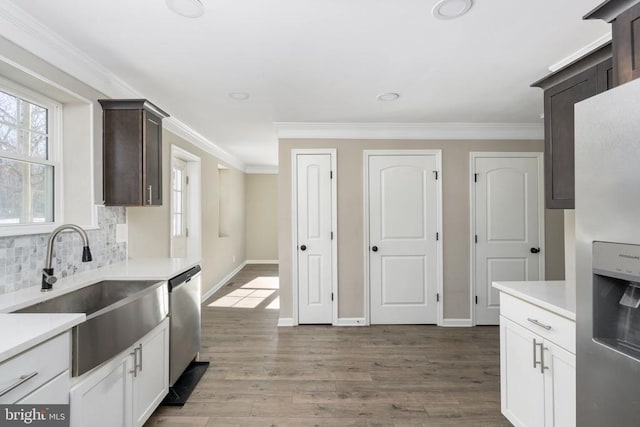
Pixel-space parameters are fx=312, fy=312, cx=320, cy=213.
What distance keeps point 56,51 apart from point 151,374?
2059 millimetres

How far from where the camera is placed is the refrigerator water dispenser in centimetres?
103

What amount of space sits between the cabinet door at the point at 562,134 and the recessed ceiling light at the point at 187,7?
201cm

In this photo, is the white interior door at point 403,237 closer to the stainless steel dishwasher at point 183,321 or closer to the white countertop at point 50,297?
the stainless steel dishwasher at point 183,321

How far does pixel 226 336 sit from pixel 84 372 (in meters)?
2.13

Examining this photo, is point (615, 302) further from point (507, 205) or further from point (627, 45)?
point (507, 205)

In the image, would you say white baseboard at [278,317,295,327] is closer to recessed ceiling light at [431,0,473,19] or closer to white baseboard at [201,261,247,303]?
white baseboard at [201,261,247,303]

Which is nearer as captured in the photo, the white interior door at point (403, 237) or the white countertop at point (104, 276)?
the white countertop at point (104, 276)

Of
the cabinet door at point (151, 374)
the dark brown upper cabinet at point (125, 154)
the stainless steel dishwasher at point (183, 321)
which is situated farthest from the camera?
the dark brown upper cabinet at point (125, 154)

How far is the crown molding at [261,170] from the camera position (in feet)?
25.4

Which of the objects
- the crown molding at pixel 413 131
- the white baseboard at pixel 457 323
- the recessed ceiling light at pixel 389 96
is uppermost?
the recessed ceiling light at pixel 389 96

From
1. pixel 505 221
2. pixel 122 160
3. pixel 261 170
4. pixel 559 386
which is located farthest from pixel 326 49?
pixel 261 170

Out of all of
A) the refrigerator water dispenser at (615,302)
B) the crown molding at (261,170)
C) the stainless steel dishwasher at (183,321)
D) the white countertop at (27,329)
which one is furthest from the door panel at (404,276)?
the crown molding at (261,170)

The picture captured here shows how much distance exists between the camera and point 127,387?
1665mm

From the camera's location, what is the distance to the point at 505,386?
6.17 feet
